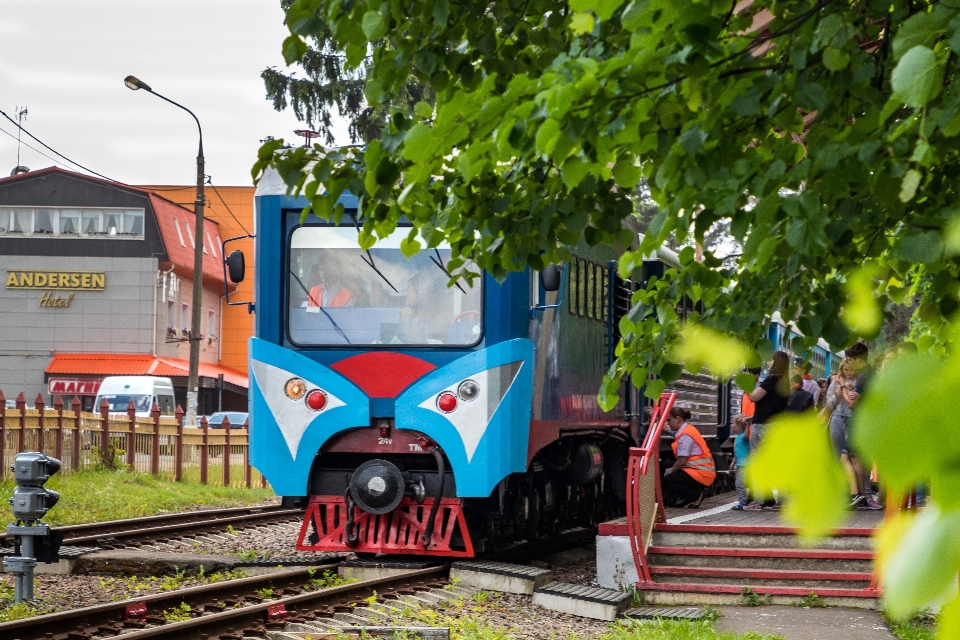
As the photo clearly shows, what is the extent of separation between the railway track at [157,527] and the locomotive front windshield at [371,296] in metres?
3.04

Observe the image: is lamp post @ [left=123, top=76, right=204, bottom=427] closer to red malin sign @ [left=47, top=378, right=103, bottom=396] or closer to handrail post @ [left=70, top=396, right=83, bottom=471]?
handrail post @ [left=70, top=396, right=83, bottom=471]

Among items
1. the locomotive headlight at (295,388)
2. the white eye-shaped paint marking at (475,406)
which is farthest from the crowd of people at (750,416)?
the locomotive headlight at (295,388)

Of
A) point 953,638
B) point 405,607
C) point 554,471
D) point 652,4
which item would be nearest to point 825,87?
point 652,4

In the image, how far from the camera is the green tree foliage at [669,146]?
334 centimetres

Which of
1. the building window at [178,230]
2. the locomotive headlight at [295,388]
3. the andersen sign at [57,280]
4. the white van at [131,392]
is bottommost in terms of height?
the white van at [131,392]

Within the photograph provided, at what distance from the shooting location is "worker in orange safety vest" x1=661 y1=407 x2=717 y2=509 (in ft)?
46.2

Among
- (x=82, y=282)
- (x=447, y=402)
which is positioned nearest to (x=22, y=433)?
(x=447, y=402)

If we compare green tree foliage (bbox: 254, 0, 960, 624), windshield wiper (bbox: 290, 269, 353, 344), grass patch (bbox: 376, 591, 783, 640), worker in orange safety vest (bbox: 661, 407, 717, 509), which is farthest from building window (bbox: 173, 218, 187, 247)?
green tree foliage (bbox: 254, 0, 960, 624)

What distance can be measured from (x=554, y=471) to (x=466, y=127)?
31.1 ft

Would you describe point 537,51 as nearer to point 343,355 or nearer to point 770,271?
point 770,271

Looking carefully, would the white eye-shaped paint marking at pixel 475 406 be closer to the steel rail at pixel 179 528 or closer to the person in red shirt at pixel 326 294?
the person in red shirt at pixel 326 294

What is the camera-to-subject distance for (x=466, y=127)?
3.52 meters

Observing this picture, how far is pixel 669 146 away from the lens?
4.05 metres

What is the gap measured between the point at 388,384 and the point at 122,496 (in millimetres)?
9940
